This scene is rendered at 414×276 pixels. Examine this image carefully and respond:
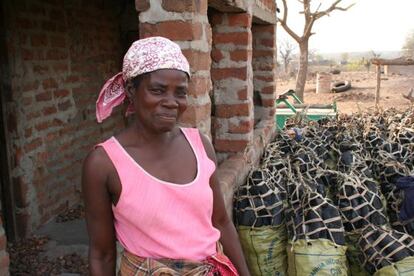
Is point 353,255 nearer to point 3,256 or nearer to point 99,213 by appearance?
point 99,213

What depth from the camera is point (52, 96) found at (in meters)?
3.89

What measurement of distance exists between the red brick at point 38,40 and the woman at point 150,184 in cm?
236

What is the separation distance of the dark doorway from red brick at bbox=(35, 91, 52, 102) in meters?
0.33

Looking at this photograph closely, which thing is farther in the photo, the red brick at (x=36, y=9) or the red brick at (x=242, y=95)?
the red brick at (x=36, y=9)

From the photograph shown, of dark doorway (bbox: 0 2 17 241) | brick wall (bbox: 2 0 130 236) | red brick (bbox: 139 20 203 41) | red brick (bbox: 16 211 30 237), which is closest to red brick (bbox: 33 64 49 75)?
brick wall (bbox: 2 0 130 236)

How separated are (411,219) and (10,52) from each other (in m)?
3.03

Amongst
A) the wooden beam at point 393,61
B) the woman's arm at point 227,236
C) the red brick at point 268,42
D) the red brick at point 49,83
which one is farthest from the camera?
the wooden beam at point 393,61

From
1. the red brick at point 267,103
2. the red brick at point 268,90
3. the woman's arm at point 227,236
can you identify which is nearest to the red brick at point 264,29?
the red brick at point 268,90

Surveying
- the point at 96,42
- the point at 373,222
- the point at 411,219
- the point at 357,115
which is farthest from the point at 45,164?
the point at 357,115

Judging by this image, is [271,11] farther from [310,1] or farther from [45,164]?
[310,1]

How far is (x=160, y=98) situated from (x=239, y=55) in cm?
206

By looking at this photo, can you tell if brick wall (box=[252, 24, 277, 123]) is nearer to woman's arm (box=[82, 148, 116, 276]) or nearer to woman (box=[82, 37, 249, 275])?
woman (box=[82, 37, 249, 275])

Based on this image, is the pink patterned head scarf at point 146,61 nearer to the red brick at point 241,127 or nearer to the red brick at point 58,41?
the red brick at point 241,127

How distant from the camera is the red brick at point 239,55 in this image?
3.44 meters
